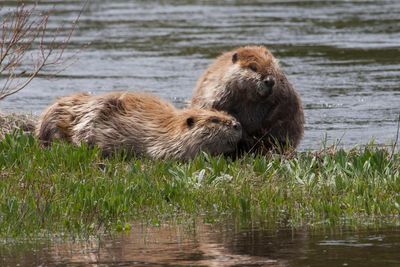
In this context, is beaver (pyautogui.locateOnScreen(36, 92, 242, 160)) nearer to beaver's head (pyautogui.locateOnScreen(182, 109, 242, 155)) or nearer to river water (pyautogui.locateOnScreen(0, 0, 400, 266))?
beaver's head (pyautogui.locateOnScreen(182, 109, 242, 155))

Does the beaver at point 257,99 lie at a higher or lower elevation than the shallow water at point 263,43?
lower

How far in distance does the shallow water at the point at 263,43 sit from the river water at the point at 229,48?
0.08ft

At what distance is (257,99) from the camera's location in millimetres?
11039

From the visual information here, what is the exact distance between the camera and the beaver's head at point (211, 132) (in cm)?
1058

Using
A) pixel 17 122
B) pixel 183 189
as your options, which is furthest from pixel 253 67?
pixel 17 122

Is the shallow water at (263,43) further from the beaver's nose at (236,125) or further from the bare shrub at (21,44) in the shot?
the beaver's nose at (236,125)

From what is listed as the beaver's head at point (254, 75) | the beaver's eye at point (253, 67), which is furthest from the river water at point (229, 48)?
the beaver's eye at point (253, 67)

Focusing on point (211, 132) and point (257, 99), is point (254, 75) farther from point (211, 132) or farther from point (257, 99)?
point (211, 132)

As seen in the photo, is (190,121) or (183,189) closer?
(183,189)

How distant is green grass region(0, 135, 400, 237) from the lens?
8.27 m

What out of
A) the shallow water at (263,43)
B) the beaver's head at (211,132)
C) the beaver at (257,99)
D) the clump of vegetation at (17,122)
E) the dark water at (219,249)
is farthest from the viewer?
the shallow water at (263,43)

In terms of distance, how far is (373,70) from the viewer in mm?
18922

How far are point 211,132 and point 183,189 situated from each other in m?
1.59

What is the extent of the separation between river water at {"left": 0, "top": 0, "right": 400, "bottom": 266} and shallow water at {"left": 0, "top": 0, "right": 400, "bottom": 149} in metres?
0.02
